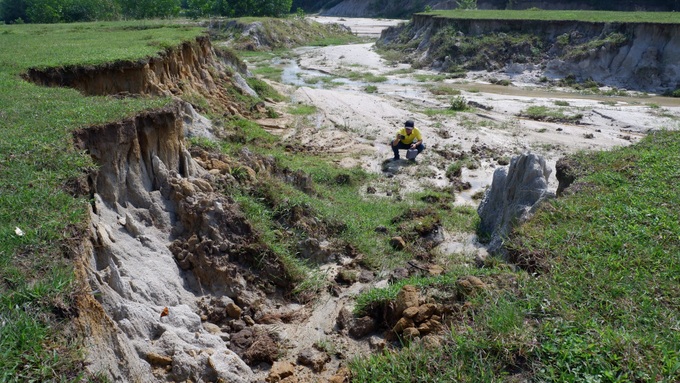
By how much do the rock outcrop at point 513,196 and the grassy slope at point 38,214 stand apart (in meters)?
6.28

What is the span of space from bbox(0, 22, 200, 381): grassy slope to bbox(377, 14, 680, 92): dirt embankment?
2467 cm

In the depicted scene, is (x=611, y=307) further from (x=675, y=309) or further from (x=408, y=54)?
(x=408, y=54)

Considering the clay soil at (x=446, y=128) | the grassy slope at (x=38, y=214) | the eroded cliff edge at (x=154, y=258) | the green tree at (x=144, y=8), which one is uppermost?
the green tree at (x=144, y=8)

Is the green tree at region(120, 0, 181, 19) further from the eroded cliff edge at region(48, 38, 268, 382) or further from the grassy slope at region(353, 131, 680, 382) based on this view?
the grassy slope at region(353, 131, 680, 382)

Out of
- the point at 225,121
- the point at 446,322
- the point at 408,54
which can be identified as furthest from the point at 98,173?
the point at 408,54

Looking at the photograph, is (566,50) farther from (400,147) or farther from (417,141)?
(400,147)

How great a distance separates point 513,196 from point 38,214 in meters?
7.78

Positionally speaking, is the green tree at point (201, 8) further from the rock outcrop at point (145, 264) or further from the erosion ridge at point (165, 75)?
the rock outcrop at point (145, 264)

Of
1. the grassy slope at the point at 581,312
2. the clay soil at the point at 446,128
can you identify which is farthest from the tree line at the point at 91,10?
the grassy slope at the point at 581,312

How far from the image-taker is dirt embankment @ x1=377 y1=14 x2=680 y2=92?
25.8 metres

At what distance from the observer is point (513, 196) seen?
995 centimetres

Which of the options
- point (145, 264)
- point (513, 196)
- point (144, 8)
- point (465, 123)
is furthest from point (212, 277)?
point (144, 8)

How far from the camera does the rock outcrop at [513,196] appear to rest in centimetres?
910

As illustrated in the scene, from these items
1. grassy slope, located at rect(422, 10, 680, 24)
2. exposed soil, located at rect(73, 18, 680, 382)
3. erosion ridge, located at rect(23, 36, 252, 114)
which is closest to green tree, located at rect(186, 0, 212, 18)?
grassy slope, located at rect(422, 10, 680, 24)
